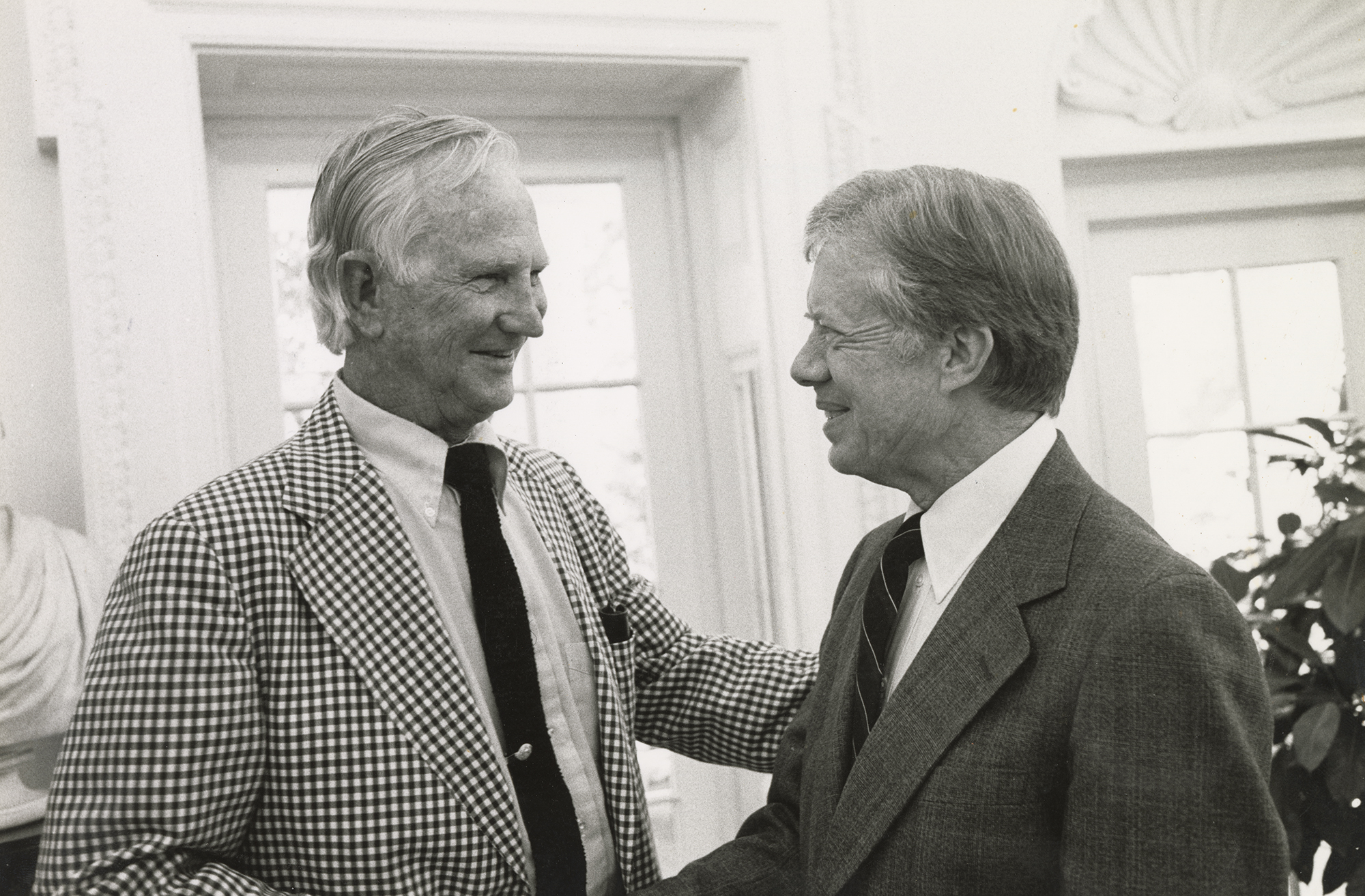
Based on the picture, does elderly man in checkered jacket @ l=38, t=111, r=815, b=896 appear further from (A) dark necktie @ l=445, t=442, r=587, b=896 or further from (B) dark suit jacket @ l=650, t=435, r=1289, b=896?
(B) dark suit jacket @ l=650, t=435, r=1289, b=896

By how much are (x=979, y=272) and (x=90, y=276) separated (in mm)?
1601

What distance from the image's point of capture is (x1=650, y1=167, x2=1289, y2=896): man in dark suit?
Result: 39.7 inches

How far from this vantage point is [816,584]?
264 centimetres

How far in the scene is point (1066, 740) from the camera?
1074mm

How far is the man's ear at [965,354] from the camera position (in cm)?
123

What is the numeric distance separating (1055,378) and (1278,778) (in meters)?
1.51

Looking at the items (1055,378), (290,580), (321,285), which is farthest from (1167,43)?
(290,580)

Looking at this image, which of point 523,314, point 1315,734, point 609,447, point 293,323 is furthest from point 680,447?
point 523,314

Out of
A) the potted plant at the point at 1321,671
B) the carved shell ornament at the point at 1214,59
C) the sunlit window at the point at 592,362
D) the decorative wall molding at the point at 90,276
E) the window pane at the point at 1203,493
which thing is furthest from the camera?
the window pane at the point at 1203,493

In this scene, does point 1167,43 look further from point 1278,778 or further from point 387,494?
point 387,494

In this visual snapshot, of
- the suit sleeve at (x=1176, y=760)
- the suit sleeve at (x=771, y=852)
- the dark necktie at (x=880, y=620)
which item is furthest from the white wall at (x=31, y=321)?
the suit sleeve at (x=1176, y=760)

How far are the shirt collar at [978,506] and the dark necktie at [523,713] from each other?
1.40 feet

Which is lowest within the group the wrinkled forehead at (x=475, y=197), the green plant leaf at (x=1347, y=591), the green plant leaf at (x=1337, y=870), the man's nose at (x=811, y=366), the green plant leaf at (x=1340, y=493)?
the green plant leaf at (x=1337, y=870)

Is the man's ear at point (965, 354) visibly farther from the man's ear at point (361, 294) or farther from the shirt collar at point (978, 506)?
the man's ear at point (361, 294)
